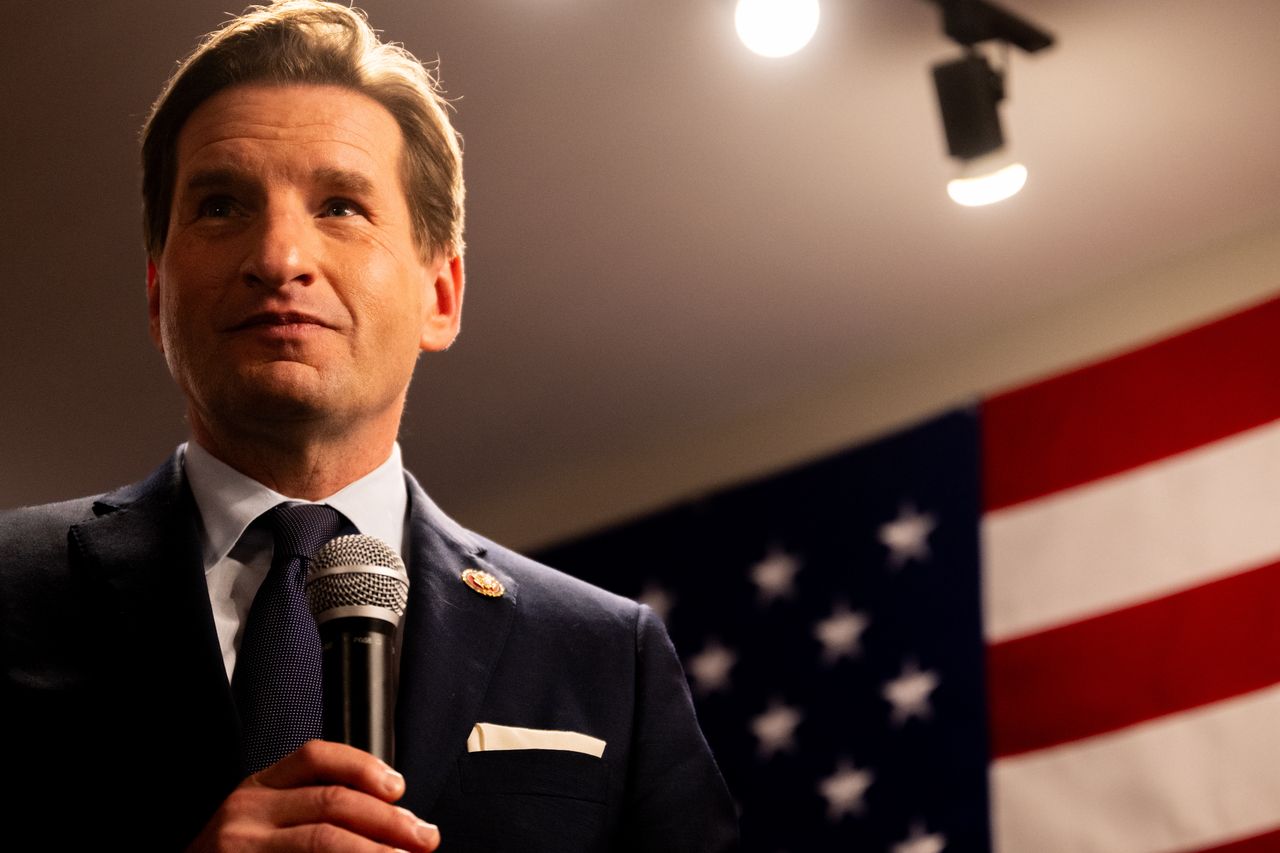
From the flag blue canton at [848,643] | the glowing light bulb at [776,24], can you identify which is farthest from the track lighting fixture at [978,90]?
the flag blue canton at [848,643]

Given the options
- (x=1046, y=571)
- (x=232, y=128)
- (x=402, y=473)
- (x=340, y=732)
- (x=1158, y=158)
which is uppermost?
(x=1158, y=158)

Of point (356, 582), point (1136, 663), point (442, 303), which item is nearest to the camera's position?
point (356, 582)

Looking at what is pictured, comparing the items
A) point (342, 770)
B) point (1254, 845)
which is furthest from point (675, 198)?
point (342, 770)

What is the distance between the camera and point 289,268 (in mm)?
1164

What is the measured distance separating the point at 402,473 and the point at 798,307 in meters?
3.09

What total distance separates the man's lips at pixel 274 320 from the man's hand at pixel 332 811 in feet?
1.33

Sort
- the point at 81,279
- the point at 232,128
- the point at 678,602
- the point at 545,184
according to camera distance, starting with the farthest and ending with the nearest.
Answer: the point at 678,602, the point at 81,279, the point at 545,184, the point at 232,128

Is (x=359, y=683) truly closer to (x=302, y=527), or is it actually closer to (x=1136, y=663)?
(x=302, y=527)

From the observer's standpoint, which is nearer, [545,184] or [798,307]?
[545,184]

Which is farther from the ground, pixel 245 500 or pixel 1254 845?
pixel 1254 845

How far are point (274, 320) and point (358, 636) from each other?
0.35 meters

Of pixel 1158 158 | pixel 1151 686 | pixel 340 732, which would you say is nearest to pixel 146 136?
pixel 340 732

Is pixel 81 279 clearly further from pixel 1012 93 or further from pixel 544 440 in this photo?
pixel 1012 93

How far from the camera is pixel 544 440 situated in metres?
5.10
